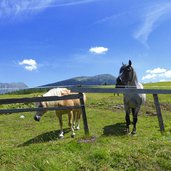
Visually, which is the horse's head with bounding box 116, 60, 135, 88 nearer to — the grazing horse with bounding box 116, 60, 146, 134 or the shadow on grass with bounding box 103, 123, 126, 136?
the grazing horse with bounding box 116, 60, 146, 134

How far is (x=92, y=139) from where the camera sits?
9477mm

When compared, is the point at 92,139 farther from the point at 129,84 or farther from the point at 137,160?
the point at 129,84

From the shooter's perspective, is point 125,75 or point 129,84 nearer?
point 125,75

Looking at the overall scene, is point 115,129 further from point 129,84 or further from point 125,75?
point 125,75

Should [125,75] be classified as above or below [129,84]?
above

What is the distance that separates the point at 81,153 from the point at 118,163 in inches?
38.0

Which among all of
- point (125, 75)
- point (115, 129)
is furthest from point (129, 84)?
point (115, 129)

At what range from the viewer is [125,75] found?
45.2ft

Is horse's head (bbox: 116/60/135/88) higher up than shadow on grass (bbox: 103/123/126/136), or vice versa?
horse's head (bbox: 116/60/135/88)

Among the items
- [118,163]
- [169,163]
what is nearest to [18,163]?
[118,163]

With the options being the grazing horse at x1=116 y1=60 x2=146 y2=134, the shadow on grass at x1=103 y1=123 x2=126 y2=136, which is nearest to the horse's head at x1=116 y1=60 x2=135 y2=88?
the grazing horse at x1=116 y1=60 x2=146 y2=134

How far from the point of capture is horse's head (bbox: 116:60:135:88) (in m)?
13.7

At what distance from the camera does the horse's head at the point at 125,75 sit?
13680mm

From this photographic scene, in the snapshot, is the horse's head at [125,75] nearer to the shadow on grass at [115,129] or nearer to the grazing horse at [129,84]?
the grazing horse at [129,84]
